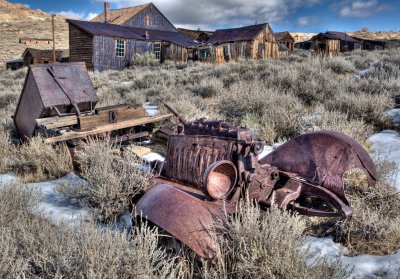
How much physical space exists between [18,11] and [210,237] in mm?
76976

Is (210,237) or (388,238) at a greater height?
(210,237)

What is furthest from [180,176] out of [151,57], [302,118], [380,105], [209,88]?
[151,57]

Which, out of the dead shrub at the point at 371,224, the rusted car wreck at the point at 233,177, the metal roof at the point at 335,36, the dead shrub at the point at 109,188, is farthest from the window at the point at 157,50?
the dead shrub at the point at 371,224

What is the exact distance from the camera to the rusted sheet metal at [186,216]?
2406 mm

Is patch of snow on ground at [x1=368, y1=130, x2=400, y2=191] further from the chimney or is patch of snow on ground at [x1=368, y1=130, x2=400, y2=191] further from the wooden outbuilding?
the chimney

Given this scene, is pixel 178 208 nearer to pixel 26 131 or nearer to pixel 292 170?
pixel 292 170

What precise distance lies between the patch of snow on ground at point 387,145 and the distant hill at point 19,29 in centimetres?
4055

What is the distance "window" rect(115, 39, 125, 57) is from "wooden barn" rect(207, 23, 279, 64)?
7516mm

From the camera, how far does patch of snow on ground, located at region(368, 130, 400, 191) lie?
4898 mm

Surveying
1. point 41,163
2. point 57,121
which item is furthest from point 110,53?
point 41,163

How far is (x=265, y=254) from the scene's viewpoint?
2238 millimetres

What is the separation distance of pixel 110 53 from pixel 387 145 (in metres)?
26.3

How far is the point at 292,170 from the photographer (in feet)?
11.3

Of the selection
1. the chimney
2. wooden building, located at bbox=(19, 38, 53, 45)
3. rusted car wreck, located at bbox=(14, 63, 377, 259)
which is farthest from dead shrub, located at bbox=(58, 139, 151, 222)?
wooden building, located at bbox=(19, 38, 53, 45)
